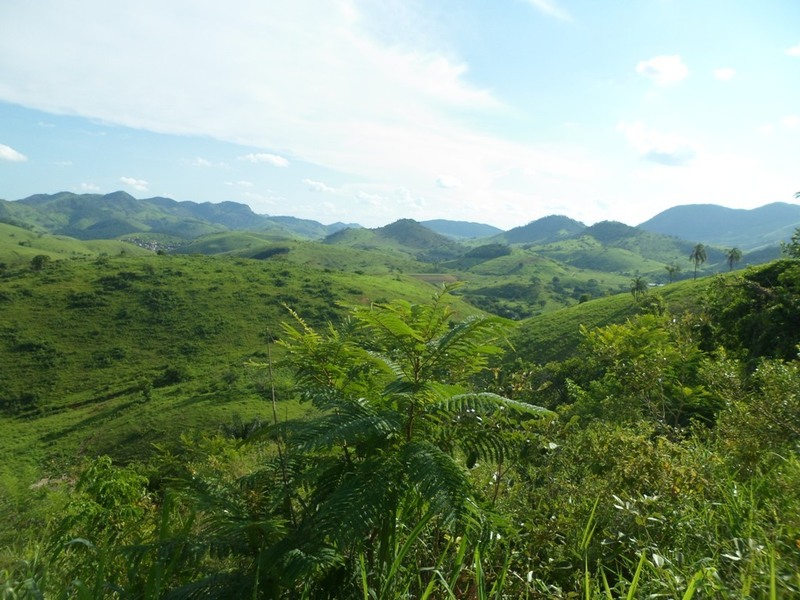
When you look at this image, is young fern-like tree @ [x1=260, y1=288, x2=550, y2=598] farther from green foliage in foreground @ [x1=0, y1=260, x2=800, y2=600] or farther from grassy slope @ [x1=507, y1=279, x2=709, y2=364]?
grassy slope @ [x1=507, y1=279, x2=709, y2=364]

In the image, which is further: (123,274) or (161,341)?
(123,274)

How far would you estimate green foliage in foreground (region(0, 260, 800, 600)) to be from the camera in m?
2.45

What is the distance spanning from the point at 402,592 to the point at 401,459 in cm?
71

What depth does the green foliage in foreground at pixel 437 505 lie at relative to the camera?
8.02ft

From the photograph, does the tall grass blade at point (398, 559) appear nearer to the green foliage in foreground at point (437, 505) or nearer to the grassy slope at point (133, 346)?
the green foliage in foreground at point (437, 505)

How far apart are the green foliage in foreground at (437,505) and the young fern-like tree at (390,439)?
0.05 ft

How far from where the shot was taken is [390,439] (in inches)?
124

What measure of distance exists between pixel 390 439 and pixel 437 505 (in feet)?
2.73

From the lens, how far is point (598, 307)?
103 meters

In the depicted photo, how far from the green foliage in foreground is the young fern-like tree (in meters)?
0.02

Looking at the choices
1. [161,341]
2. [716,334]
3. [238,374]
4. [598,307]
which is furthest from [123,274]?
[716,334]

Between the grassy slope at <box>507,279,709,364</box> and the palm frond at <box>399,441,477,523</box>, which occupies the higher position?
the palm frond at <box>399,441,477,523</box>

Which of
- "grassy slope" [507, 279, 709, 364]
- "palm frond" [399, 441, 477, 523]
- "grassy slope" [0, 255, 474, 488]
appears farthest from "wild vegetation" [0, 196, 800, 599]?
"grassy slope" [507, 279, 709, 364]

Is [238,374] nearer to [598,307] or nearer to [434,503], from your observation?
[598,307]
